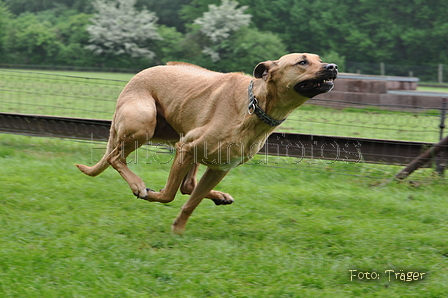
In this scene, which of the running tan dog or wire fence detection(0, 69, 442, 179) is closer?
the running tan dog

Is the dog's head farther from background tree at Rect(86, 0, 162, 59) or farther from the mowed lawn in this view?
background tree at Rect(86, 0, 162, 59)

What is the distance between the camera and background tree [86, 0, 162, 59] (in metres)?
44.8

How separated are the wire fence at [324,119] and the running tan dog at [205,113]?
10.4 ft

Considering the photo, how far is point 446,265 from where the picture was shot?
16.4 ft

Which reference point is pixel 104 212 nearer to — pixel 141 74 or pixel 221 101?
pixel 141 74

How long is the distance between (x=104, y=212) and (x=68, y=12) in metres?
57.2

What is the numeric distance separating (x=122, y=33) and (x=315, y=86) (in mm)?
42755

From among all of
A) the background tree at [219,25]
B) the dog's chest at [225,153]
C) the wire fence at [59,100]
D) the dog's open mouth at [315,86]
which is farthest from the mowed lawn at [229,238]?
the background tree at [219,25]

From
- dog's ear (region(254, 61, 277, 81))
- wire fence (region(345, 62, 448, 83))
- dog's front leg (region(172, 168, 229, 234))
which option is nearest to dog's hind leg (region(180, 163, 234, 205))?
dog's front leg (region(172, 168, 229, 234))

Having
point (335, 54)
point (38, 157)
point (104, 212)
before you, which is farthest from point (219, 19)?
point (104, 212)

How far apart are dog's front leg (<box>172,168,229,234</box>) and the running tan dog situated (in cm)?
1

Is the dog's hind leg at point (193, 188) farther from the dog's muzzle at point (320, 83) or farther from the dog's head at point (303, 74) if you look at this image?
the dog's muzzle at point (320, 83)

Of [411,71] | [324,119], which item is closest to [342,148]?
[324,119]

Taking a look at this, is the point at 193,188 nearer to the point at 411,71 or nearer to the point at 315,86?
the point at 315,86
